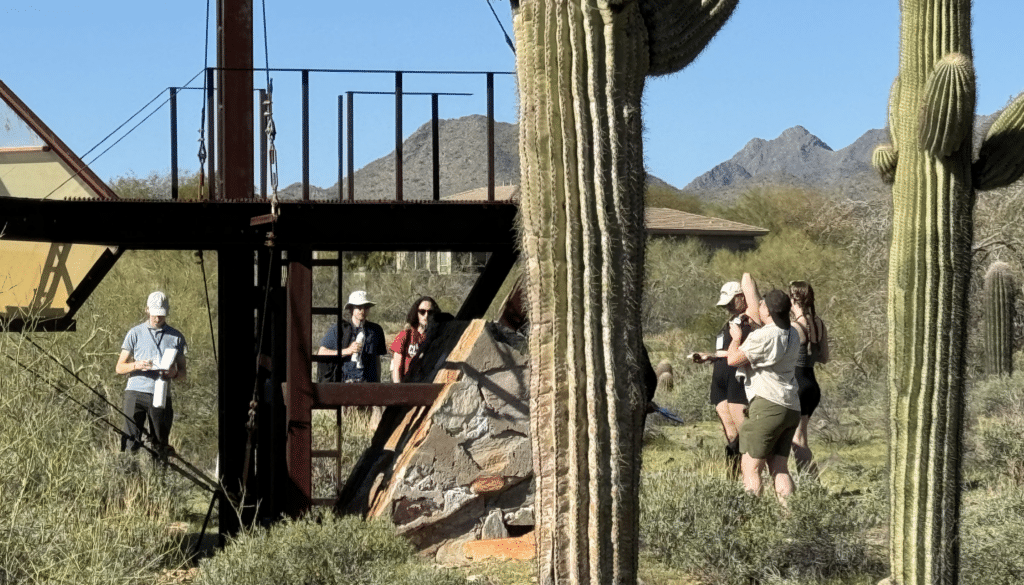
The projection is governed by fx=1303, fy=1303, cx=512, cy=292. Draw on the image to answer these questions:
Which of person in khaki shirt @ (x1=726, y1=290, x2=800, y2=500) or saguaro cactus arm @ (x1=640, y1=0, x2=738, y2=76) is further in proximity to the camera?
person in khaki shirt @ (x1=726, y1=290, x2=800, y2=500)

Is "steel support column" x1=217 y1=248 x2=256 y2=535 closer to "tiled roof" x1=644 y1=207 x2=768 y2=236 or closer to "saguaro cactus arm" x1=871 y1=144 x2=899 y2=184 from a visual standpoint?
"saguaro cactus arm" x1=871 y1=144 x2=899 y2=184

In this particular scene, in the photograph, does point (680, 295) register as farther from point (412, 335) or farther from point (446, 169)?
point (446, 169)

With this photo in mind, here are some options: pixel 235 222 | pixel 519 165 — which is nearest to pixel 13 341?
pixel 235 222

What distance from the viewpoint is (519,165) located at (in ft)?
17.4

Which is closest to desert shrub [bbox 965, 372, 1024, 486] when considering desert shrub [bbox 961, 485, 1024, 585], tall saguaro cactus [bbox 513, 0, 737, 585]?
desert shrub [bbox 961, 485, 1024, 585]

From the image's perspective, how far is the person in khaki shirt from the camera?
8.23m

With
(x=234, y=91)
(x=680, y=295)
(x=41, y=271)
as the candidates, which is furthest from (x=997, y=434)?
(x=680, y=295)

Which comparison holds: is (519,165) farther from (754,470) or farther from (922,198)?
(754,470)

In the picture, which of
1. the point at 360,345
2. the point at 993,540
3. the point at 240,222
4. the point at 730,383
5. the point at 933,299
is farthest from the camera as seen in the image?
the point at 360,345

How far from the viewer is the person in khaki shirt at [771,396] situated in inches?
324

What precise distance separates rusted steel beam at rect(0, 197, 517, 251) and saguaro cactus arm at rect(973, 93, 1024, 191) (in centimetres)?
309

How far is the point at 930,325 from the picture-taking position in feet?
19.9

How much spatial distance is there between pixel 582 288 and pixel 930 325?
1.96 meters

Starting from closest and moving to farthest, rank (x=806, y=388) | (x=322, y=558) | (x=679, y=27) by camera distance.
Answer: (x=679, y=27) → (x=322, y=558) → (x=806, y=388)
